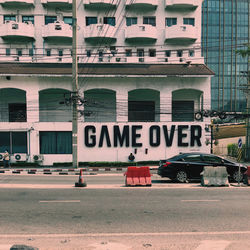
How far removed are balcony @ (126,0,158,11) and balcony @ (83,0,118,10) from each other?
1644 mm

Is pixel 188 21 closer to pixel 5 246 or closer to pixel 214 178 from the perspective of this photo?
pixel 214 178

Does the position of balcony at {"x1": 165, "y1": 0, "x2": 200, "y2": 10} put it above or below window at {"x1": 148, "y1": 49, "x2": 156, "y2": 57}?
above

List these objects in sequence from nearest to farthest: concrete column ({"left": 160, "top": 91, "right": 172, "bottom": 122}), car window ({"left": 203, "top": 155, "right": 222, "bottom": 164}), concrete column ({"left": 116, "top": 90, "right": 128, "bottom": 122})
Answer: car window ({"left": 203, "top": 155, "right": 222, "bottom": 164}) < concrete column ({"left": 116, "top": 90, "right": 128, "bottom": 122}) < concrete column ({"left": 160, "top": 91, "right": 172, "bottom": 122})

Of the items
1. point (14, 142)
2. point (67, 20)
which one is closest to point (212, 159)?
point (14, 142)

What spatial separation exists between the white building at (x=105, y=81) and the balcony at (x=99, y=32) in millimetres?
110

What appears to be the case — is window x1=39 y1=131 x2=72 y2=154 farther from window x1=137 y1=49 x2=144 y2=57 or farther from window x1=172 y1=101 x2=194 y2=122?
window x1=137 y1=49 x2=144 y2=57

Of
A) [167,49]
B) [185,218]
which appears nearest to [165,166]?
[185,218]

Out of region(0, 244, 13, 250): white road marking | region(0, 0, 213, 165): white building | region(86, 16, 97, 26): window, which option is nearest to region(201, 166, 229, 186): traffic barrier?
region(0, 244, 13, 250): white road marking

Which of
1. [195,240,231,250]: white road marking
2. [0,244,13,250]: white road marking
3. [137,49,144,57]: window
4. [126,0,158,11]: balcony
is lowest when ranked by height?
[195,240,231,250]: white road marking

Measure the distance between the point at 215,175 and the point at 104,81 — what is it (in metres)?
16.9

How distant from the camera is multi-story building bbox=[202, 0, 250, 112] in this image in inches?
3917

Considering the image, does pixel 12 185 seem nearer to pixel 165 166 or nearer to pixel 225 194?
pixel 165 166

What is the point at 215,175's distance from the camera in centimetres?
1472

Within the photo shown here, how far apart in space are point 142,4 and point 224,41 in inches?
3008
